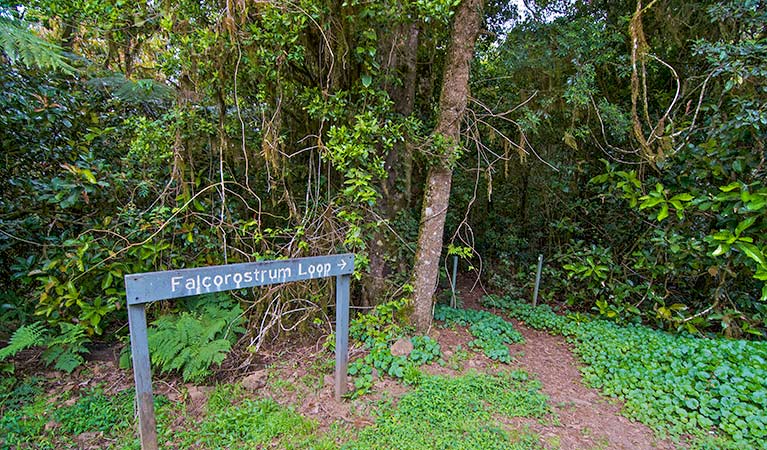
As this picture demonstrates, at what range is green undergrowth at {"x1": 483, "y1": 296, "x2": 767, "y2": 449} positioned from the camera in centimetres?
253

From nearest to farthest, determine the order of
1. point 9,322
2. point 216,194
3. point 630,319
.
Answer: point 9,322, point 216,194, point 630,319

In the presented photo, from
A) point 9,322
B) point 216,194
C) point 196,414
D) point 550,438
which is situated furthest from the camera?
point 216,194

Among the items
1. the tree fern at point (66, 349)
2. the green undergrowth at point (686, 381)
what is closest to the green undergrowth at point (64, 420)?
the tree fern at point (66, 349)

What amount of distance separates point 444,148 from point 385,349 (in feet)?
6.40

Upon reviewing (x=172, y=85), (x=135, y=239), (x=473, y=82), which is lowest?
(x=135, y=239)

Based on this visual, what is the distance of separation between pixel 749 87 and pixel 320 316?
4476mm

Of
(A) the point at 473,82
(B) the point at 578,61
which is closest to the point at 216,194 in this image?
(A) the point at 473,82

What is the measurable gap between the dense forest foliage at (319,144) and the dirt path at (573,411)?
4.04ft

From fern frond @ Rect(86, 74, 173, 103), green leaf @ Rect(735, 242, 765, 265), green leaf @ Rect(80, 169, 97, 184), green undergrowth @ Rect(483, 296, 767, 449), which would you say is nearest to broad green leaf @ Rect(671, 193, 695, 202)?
green leaf @ Rect(735, 242, 765, 265)

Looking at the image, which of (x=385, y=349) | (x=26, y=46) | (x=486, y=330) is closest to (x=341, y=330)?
(x=385, y=349)

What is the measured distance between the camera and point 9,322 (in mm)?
3268

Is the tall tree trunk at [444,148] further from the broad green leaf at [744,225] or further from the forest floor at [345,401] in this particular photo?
the broad green leaf at [744,225]

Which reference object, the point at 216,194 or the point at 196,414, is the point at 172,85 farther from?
the point at 196,414

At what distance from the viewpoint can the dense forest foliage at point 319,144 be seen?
9.71 feet
